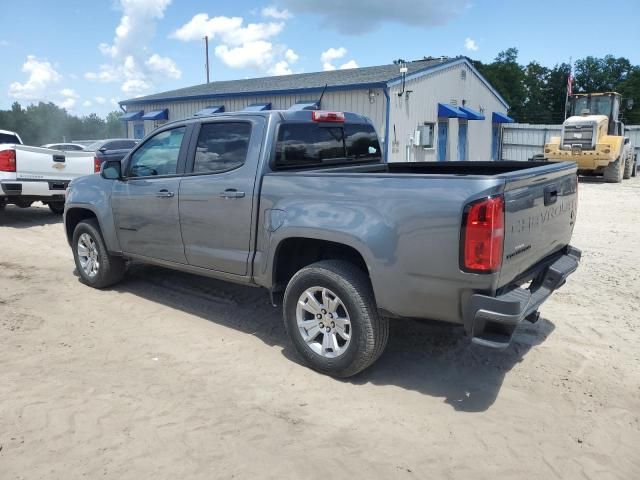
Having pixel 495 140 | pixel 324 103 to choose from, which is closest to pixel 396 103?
pixel 324 103

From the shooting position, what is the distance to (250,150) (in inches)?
166

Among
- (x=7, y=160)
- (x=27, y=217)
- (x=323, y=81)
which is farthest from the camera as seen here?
(x=323, y=81)

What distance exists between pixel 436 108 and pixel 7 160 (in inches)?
582

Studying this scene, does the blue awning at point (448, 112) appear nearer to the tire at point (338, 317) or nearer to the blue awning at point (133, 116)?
the blue awning at point (133, 116)

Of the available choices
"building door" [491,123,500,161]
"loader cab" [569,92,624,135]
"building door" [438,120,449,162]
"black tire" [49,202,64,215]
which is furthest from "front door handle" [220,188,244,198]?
"building door" [491,123,500,161]

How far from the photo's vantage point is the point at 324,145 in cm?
470

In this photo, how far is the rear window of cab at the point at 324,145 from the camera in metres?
4.28

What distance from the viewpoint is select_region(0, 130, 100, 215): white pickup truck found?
A: 30.8ft

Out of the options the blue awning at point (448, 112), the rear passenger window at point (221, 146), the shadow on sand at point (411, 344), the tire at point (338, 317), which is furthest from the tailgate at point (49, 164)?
the blue awning at point (448, 112)

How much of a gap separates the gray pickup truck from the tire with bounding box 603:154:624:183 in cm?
1633

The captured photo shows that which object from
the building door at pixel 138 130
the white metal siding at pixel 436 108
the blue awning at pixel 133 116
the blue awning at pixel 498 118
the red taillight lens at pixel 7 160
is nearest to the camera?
the red taillight lens at pixel 7 160

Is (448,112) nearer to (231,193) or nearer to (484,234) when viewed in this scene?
(231,193)

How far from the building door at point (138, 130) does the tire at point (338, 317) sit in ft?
77.3

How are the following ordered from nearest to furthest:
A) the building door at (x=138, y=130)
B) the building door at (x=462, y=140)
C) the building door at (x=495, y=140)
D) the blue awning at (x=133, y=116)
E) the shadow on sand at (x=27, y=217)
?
the shadow on sand at (x=27, y=217) < the building door at (x=462, y=140) < the blue awning at (x=133, y=116) < the building door at (x=138, y=130) < the building door at (x=495, y=140)
